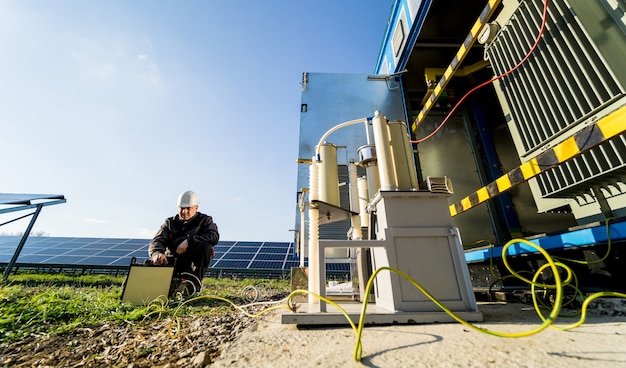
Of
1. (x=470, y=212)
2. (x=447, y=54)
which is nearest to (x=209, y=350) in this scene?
(x=470, y=212)

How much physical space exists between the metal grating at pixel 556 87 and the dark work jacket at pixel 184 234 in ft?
A: 9.83

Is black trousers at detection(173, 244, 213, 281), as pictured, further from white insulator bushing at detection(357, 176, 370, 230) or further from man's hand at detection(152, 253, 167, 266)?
white insulator bushing at detection(357, 176, 370, 230)

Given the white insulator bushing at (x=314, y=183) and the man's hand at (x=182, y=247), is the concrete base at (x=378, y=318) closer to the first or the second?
the white insulator bushing at (x=314, y=183)

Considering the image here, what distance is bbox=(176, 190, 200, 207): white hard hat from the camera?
2.86m

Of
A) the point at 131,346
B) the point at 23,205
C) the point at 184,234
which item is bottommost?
the point at 131,346

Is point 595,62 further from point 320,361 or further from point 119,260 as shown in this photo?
point 119,260

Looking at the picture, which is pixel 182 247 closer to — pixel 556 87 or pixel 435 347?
pixel 435 347

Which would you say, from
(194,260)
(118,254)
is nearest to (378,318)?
(194,260)

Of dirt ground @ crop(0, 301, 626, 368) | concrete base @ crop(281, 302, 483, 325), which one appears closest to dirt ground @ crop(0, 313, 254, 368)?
dirt ground @ crop(0, 301, 626, 368)

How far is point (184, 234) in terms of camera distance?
2.62 m

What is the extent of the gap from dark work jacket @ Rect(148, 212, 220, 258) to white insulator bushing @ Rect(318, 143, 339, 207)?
1773 millimetres

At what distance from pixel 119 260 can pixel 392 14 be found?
284 inches

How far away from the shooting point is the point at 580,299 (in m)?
1.15

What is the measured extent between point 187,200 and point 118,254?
4.73m
